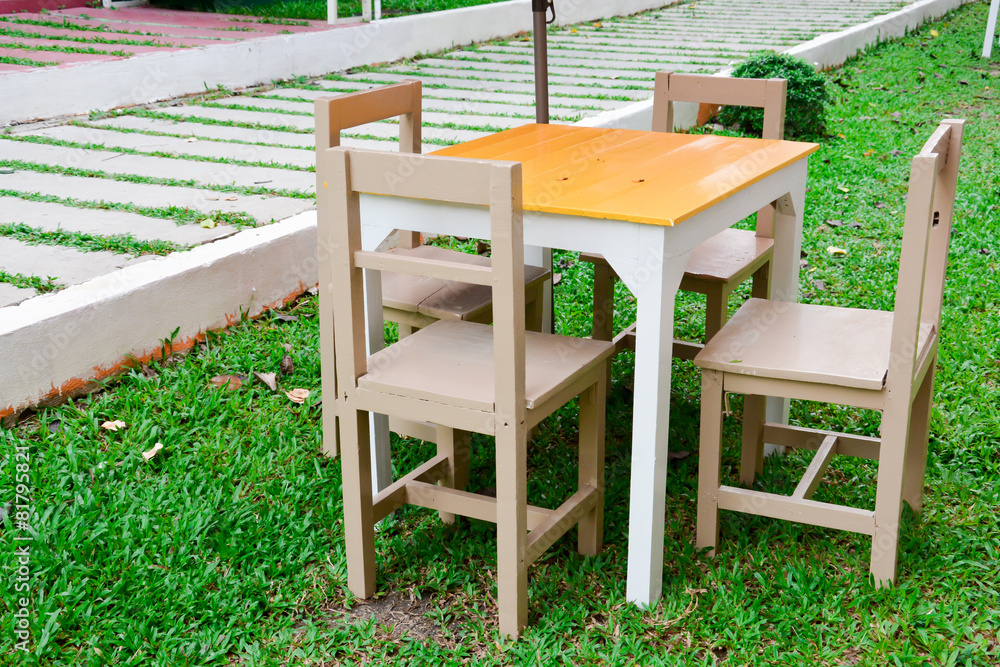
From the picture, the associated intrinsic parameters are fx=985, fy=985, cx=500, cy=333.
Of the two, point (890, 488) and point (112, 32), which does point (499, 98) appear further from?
point (890, 488)

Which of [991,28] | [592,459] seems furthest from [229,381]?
[991,28]

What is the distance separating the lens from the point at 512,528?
7.76ft

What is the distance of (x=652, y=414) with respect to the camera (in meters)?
2.41

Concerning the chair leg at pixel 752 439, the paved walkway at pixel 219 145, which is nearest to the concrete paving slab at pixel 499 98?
the paved walkway at pixel 219 145

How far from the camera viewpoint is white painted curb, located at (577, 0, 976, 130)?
22.4 feet

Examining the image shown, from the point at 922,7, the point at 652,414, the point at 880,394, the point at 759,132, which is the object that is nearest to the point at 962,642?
the point at 880,394

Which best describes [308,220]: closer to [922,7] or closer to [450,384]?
[450,384]

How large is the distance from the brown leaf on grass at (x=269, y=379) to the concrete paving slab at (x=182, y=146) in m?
→ 2.21

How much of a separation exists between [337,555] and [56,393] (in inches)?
49.5

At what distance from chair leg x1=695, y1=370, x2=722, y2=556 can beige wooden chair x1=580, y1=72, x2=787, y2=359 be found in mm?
707

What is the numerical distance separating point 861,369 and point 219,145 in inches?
181

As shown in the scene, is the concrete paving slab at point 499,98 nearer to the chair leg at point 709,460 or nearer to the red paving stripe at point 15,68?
the red paving stripe at point 15,68

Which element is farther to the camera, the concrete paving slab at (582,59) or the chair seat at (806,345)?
the concrete paving slab at (582,59)

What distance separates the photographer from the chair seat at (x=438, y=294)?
3.02 metres
